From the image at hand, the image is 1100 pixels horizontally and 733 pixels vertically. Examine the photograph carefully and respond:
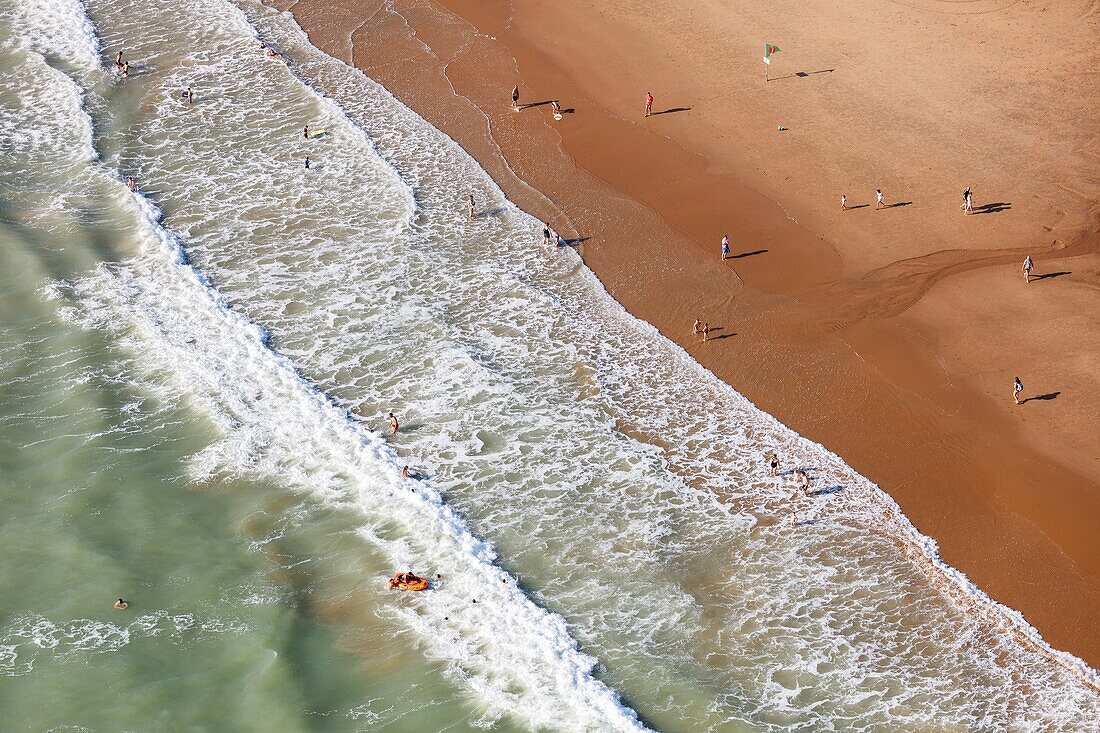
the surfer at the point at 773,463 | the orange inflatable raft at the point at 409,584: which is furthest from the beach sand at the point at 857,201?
the orange inflatable raft at the point at 409,584

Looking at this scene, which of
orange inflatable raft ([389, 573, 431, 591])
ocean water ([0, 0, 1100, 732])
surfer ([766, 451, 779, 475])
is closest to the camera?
ocean water ([0, 0, 1100, 732])

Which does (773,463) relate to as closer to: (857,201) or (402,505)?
(402,505)

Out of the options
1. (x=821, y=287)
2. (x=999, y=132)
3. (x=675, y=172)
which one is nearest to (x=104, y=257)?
(x=675, y=172)

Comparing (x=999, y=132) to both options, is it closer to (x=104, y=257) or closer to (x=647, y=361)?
(x=647, y=361)

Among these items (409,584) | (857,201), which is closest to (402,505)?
(409,584)

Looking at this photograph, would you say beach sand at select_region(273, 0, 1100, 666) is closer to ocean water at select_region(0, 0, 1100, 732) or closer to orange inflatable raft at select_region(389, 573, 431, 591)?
ocean water at select_region(0, 0, 1100, 732)

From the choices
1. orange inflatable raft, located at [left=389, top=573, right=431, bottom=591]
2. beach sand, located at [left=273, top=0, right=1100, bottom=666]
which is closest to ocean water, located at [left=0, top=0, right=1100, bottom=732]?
orange inflatable raft, located at [left=389, top=573, right=431, bottom=591]
